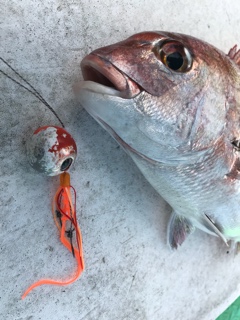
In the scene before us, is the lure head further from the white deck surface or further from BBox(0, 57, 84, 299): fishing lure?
the white deck surface

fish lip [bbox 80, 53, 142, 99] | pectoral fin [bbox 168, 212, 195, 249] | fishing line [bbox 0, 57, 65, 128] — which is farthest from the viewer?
pectoral fin [bbox 168, 212, 195, 249]

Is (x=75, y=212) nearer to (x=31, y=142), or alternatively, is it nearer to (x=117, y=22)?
(x=31, y=142)

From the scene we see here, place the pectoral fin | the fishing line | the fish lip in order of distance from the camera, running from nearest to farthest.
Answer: the fish lip
the fishing line
the pectoral fin

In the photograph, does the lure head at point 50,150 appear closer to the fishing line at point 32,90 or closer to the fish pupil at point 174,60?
the fishing line at point 32,90

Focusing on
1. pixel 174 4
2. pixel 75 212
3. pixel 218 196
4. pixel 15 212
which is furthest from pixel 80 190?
pixel 174 4

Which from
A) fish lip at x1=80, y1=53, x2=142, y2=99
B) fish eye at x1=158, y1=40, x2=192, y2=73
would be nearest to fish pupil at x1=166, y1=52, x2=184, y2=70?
fish eye at x1=158, y1=40, x2=192, y2=73

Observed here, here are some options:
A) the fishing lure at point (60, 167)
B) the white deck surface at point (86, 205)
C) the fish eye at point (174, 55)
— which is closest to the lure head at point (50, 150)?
the fishing lure at point (60, 167)

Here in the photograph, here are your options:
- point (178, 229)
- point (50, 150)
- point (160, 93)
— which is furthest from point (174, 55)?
point (178, 229)
